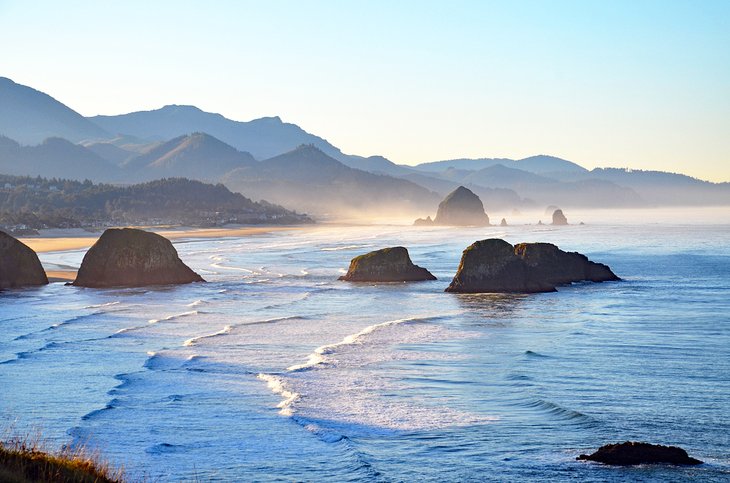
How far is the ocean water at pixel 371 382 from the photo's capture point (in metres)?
14.7

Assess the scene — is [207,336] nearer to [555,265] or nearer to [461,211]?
[555,265]

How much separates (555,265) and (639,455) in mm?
31562

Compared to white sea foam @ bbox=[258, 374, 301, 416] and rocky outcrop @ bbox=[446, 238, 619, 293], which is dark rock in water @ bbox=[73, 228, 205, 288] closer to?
rocky outcrop @ bbox=[446, 238, 619, 293]

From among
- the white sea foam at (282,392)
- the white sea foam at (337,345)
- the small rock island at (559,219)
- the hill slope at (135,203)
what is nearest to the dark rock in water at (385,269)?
the white sea foam at (337,345)

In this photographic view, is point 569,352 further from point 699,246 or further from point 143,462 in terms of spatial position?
point 699,246

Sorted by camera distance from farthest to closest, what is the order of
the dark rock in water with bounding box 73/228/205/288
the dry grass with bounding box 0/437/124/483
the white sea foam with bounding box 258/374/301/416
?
1. the dark rock in water with bounding box 73/228/205/288
2. the white sea foam with bounding box 258/374/301/416
3. the dry grass with bounding box 0/437/124/483

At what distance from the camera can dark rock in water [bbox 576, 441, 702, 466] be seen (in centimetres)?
1396

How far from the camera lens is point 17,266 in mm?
43969

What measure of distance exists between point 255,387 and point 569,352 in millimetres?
8822

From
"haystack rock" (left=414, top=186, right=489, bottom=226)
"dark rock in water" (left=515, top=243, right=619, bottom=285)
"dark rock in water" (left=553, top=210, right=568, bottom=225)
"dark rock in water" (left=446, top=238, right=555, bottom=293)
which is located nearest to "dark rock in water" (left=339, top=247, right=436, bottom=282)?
"dark rock in water" (left=446, top=238, right=555, bottom=293)

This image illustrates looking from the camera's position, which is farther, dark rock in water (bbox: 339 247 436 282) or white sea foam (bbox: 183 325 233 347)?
dark rock in water (bbox: 339 247 436 282)

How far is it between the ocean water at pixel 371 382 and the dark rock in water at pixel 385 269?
7.10m

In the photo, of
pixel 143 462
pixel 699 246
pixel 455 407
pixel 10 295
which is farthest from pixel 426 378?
pixel 699 246

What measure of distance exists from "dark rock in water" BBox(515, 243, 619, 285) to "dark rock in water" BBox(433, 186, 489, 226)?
420 ft
